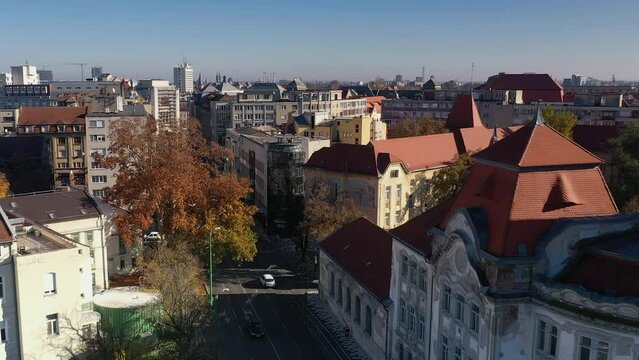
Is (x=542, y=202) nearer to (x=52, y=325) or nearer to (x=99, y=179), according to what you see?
(x=52, y=325)

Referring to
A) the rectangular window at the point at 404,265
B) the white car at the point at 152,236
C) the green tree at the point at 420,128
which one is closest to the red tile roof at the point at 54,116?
the white car at the point at 152,236

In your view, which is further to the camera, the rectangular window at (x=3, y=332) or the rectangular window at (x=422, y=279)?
the rectangular window at (x=3, y=332)

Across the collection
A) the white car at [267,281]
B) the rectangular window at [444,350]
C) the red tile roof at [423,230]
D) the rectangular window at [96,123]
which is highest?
the rectangular window at [96,123]

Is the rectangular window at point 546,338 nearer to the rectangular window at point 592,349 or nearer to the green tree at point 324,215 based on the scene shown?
the rectangular window at point 592,349

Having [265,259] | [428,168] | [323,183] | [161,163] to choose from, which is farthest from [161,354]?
[428,168]

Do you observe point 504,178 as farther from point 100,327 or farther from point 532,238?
point 100,327

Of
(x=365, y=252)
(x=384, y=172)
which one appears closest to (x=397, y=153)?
(x=384, y=172)

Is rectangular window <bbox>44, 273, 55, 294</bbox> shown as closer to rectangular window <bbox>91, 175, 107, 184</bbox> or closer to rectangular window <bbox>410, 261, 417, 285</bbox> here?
rectangular window <bbox>410, 261, 417, 285</bbox>
